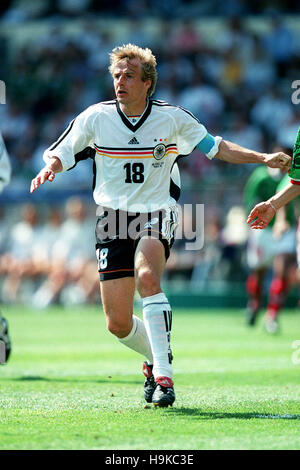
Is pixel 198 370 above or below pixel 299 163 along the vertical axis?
below

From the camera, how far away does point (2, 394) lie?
261 inches

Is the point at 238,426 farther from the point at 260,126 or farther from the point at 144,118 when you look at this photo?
the point at 260,126

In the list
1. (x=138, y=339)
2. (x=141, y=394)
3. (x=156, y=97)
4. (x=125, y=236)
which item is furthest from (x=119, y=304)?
(x=156, y=97)

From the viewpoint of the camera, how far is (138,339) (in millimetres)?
6500

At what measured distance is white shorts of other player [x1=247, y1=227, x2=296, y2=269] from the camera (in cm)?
A: 1373

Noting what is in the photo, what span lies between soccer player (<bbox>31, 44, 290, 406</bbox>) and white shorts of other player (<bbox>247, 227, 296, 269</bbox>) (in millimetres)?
7389

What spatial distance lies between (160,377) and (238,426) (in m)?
0.92

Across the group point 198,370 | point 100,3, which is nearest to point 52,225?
point 100,3

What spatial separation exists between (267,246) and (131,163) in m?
7.88

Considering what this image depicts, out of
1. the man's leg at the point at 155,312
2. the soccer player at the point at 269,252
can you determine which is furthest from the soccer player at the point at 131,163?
the soccer player at the point at 269,252

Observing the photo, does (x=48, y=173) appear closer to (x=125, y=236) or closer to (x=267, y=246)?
(x=125, y=236)

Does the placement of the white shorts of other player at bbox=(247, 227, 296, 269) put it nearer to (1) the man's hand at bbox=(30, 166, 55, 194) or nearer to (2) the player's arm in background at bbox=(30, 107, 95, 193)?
(2) the player's arm in background at bbox=(30, 107, 95, 193)

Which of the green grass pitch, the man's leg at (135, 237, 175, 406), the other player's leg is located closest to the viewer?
the green grass pitch

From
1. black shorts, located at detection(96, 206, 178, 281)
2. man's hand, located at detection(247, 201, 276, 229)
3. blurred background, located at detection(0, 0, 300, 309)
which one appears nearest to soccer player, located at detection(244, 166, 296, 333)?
blurred background, located at detection(0, 0, 300, 309)
